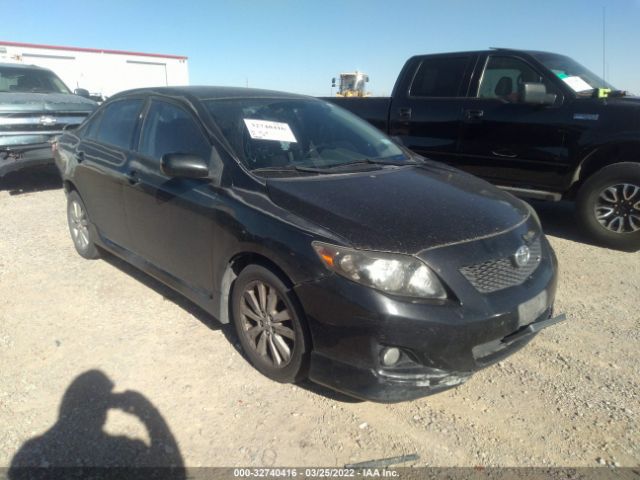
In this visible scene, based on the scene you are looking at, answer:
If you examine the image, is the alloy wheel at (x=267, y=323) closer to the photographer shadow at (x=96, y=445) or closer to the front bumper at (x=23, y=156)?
the photographer shadow at (x=96, y=445)

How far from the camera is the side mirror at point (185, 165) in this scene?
2.96 m

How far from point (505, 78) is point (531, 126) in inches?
30.1

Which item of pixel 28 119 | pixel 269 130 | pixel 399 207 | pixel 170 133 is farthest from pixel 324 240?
pixel 28 119

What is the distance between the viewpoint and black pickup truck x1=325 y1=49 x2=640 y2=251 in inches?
195

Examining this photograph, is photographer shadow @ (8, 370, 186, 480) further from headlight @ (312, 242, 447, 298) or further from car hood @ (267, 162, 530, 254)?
car hood @ (267, 162, 530, 254)

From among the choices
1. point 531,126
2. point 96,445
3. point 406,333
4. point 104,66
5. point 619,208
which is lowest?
point 96,445

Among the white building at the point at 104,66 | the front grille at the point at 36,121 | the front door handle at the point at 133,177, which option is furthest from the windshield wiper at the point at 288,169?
the white building at the point at 104,66

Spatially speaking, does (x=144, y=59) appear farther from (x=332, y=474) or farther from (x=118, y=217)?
(x=332, y=474)

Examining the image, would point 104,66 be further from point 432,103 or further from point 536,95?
point 536,95

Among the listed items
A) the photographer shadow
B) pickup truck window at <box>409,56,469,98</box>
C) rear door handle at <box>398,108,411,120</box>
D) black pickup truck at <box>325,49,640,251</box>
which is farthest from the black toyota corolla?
pickup truck window at <box>409,56,469,98</box>

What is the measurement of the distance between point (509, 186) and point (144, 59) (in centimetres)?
2449

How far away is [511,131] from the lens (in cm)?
546

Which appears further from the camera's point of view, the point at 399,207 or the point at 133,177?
the point at 133,177

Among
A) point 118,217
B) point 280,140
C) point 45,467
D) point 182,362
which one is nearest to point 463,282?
point 280,140
